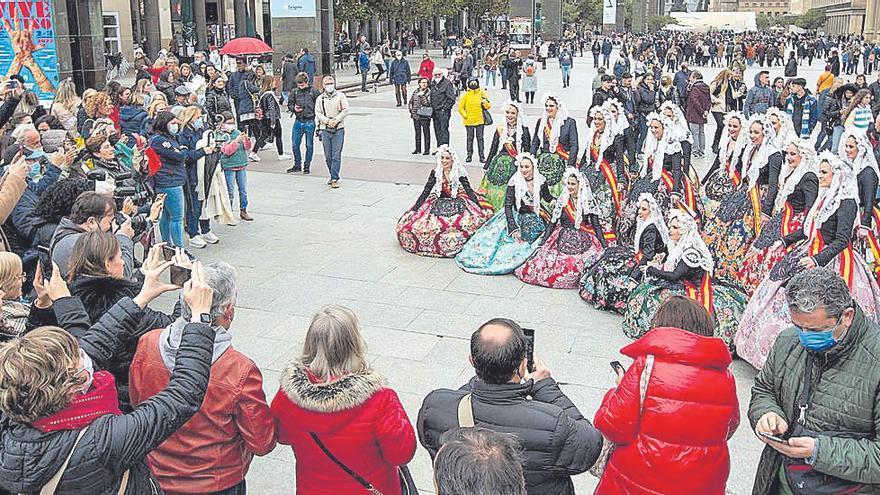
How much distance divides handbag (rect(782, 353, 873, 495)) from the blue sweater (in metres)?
Result: 7.23

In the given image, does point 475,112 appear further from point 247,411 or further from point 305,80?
point 247,411

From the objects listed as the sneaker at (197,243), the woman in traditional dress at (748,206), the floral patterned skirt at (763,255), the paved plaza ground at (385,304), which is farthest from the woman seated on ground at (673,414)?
the sneaker at (197,243)

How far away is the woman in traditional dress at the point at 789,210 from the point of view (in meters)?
7.64

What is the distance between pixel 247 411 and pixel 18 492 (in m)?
Result: 0.93

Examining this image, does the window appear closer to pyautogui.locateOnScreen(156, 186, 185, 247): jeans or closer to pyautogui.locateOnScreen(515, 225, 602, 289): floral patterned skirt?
pyautogui.locateOnScreen(156, 186, 185, 247): jeans

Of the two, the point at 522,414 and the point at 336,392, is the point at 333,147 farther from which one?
Answer: the point at 522,414

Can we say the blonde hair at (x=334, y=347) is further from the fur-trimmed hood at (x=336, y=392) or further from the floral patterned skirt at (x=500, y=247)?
the floral patterned skirt at (x=500, y=247)

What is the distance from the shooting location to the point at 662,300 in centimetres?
710

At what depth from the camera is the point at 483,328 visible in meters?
3.40

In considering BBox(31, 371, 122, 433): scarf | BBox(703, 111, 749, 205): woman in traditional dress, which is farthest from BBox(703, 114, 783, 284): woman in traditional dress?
BBox(31, 371, 122, 433): scarf

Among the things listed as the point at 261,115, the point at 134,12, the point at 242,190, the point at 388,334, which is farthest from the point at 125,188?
the point at 134,12

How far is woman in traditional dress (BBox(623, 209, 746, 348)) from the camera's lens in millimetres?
7059

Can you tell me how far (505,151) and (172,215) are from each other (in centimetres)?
443

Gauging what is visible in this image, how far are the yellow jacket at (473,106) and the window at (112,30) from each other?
2704cm
